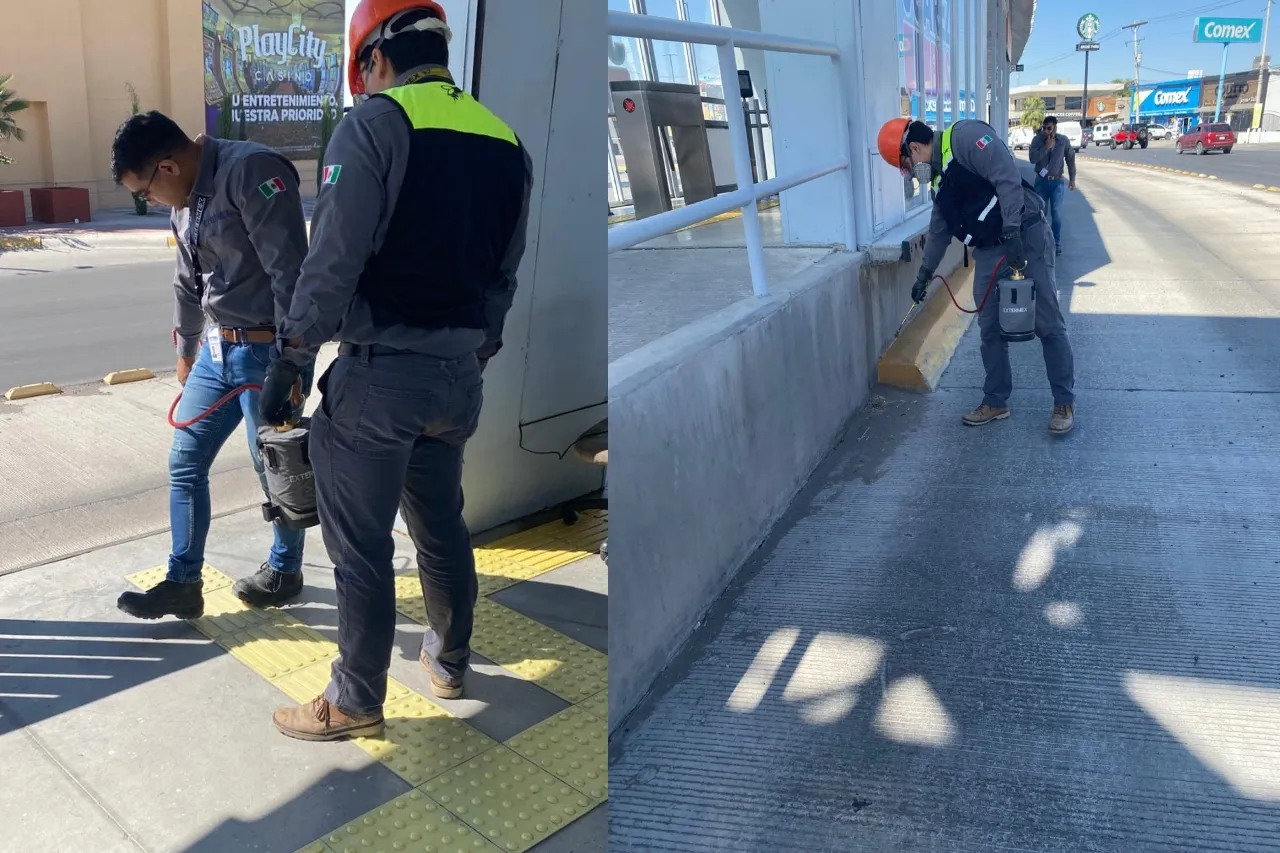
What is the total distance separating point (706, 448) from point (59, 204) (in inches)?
79.7

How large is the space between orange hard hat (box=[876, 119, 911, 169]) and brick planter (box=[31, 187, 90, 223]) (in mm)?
3992

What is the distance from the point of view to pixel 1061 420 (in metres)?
5.12

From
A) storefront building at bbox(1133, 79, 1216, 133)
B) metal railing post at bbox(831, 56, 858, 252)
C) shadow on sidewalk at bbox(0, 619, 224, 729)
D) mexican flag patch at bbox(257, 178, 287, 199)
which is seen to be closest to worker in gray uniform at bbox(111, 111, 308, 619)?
mexican flag patch at bbox(257, 178, 287, 199)

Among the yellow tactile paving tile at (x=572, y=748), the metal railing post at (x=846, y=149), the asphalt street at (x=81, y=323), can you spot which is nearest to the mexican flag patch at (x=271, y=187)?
the yellow tactile paving tile at (x=572, y=748)

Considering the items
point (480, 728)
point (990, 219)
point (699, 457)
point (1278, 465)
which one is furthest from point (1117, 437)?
point (480, 728)

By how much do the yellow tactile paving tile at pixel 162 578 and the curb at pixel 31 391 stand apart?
3.59 m

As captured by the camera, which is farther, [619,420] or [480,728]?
[480,728]

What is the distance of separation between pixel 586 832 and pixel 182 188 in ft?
7.02

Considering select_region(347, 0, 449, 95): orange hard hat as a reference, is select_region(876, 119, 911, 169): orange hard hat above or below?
above

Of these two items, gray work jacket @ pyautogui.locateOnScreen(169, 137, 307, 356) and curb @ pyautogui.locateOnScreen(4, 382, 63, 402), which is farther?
curb @ pyautogui.locateOnScreen(4, 382, 63, 402)

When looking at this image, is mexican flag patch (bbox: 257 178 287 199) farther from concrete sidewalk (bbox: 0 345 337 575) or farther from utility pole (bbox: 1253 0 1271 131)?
utility pole (bbox: 1253 0 1271 131)

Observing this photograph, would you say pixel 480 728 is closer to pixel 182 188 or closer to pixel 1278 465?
pixel 182 188

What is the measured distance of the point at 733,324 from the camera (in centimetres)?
358

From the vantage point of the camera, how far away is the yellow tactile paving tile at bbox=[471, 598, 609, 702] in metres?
2.90
